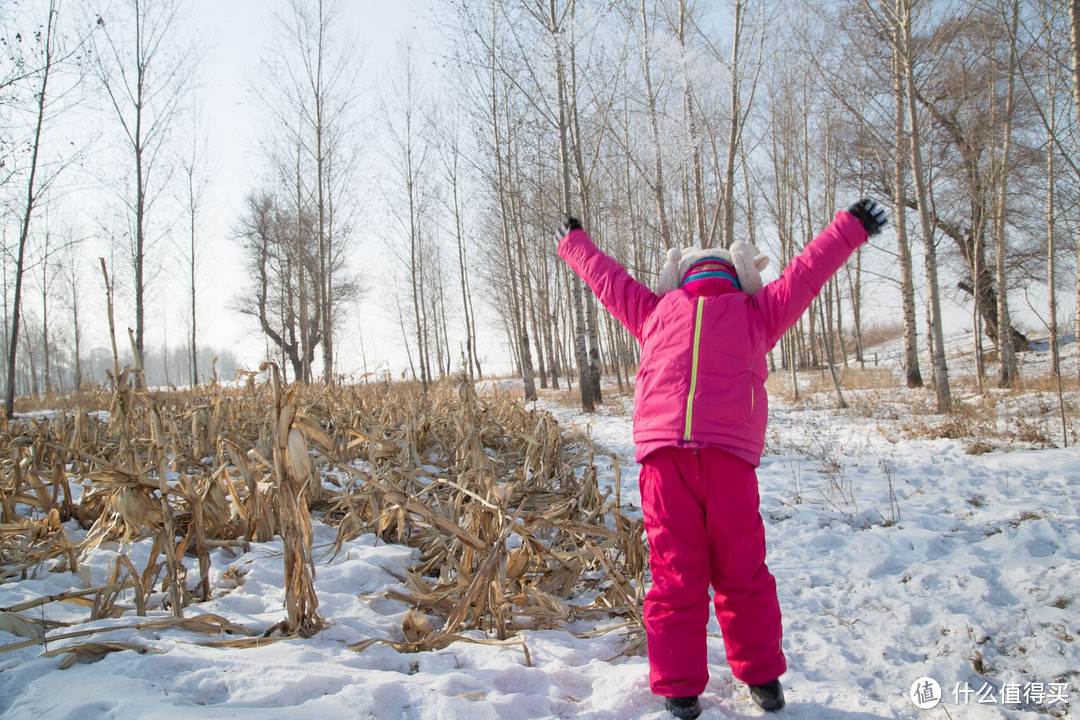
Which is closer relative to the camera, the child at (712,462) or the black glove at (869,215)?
the child at (712,462)

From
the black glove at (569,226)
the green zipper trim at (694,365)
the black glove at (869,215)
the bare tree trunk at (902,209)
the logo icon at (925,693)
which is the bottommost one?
the logo icon at (925,693)

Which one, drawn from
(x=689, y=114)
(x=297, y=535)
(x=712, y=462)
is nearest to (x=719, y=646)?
(x=712, y=462)

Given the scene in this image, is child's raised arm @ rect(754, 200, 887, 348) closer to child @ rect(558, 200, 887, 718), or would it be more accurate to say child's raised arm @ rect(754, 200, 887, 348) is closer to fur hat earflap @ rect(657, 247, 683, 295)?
child @ rect(558, 200, 887, 718)

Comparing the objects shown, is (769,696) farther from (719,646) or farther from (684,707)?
(719,646)

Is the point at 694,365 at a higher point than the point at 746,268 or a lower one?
lower

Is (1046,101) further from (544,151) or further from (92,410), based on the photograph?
(92,410)

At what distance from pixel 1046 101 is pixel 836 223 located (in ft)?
32.0

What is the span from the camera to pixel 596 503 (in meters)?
2.77

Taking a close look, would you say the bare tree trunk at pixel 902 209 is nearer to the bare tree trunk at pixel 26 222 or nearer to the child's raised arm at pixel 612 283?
the child's raised arm at pixel 612 283

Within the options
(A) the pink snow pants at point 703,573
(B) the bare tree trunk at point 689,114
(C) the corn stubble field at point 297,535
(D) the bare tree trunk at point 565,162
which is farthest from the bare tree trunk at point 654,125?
(A) the pink snow pants at point 703,573

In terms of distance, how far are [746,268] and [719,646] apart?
1.33m

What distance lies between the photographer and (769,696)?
1.43 metres

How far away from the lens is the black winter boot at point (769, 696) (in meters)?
1.43

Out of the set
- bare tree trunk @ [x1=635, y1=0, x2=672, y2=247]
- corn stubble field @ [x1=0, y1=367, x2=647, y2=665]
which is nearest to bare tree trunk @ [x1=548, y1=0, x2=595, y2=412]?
bare tree trunk @ [x1=635, y1=0, x2=672, y2=247]
